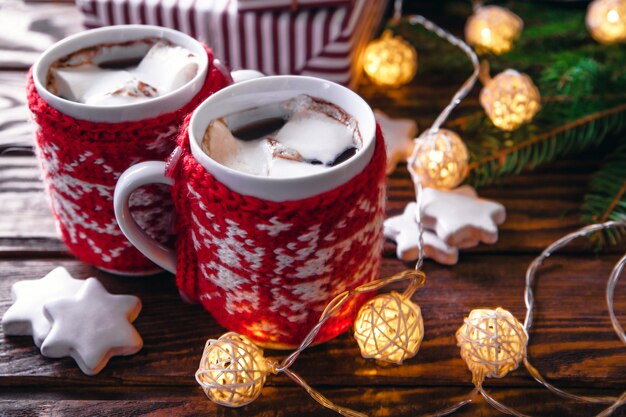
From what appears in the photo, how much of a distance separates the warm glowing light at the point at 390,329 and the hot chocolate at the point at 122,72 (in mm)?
240

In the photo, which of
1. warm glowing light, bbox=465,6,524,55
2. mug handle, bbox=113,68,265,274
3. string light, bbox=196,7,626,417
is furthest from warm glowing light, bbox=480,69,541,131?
mug handle, bbox=113,68,265,274

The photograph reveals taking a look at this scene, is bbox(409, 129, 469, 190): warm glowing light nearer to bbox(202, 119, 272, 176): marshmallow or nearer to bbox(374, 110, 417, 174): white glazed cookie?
bbox(374, 110, 417, 174): white glazed cookie

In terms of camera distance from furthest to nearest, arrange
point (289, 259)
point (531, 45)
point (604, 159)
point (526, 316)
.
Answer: point (531, 45), point (604, 159), point (526, 316), point (289, 259)

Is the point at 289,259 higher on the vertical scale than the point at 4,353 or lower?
higher

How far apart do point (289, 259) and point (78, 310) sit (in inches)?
7.9

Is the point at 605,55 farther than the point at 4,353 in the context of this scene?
Yes

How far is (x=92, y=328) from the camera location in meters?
0.56

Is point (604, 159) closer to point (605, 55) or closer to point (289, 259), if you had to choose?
point (605, 55)

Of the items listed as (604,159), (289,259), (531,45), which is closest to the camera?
(289,259)

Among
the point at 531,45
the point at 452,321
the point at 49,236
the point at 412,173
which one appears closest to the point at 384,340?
the point at 452,321

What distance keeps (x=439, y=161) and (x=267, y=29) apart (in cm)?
28

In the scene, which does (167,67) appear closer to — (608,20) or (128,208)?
(128,208)

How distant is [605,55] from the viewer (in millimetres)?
852

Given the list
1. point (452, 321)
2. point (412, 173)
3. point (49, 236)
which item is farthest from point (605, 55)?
point (49, 236)
